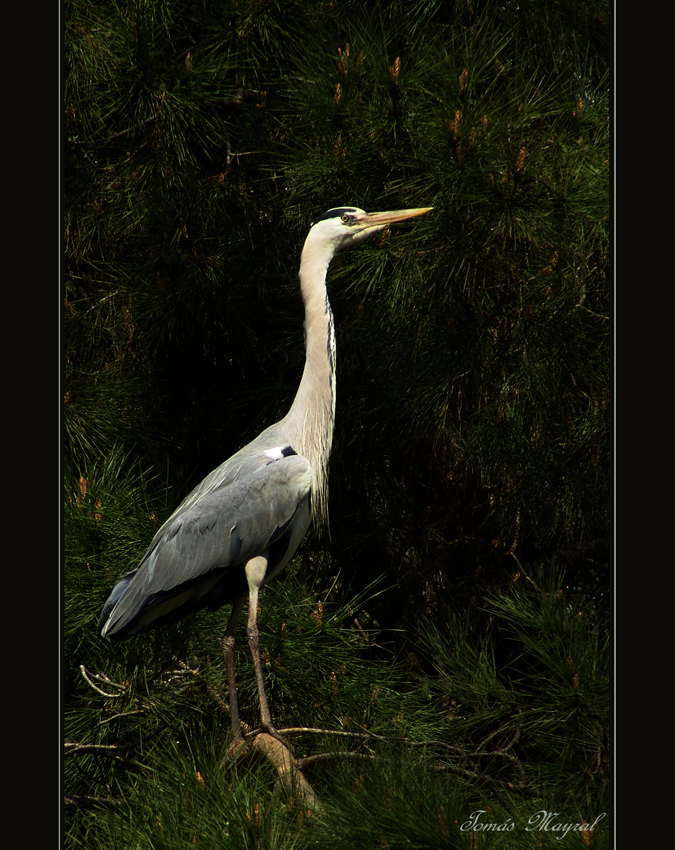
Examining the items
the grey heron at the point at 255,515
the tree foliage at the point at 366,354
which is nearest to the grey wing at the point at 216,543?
the grey heron at the point at 255,515

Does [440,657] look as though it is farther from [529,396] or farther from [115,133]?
[115,133]

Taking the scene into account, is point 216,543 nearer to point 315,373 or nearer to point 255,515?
point 255,515

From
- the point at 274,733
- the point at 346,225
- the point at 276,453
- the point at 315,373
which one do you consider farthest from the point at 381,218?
the point at 274,733

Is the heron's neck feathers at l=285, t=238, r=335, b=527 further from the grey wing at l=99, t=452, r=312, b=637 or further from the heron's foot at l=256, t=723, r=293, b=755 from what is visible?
the heron's foot at l=256, t=723, r=293, b=755

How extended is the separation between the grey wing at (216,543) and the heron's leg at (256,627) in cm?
2

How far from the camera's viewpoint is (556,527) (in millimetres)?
1765

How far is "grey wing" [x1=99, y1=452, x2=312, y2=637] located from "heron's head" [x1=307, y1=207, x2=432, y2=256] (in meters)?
0.38

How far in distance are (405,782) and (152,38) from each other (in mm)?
1398

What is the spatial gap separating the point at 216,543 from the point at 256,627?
0.15 metres

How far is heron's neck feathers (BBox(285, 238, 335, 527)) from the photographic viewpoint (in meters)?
1.60

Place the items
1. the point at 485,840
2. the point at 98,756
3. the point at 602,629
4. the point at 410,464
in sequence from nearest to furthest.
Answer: the point at 485,840 → the point at 602,629 → the point at 98,756 → the point at 410,464

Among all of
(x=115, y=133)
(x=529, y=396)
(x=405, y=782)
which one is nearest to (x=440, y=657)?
(x=405, y=782)

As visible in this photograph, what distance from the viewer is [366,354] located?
1867 millimetres

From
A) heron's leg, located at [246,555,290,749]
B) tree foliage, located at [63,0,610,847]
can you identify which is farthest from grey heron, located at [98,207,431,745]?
tree foliage, located at [63,0,610,847]
